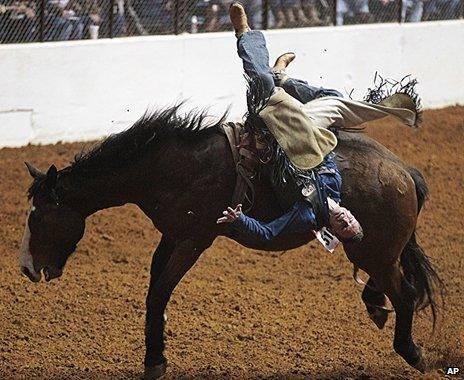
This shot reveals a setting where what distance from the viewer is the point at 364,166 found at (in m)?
6.20

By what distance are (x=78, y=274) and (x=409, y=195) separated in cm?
327

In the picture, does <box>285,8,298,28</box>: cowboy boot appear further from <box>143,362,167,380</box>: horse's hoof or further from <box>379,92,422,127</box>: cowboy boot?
<box>143,362,167,380</box>: horse's hoof

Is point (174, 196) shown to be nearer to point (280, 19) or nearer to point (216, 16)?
point (216, 16)

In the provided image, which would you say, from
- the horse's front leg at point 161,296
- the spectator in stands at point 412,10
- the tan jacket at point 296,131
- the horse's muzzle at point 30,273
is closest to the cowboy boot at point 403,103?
the tan jacket at point 296,131

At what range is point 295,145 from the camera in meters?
5.89

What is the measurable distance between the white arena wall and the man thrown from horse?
431 cm

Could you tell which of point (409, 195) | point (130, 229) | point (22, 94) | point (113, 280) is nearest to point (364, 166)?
point (409, 195)

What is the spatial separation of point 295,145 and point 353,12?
26.8 feet

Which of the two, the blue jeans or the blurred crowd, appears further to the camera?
the blurred crowd

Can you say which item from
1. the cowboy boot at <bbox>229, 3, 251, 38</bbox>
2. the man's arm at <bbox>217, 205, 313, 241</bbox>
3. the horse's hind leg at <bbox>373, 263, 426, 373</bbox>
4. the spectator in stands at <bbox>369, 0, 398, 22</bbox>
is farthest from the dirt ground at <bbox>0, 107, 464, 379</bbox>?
the spectator in stands at <bbox>369, 0, 398, 22</bbox>

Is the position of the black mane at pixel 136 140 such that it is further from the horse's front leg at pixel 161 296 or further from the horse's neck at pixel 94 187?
the horse's front leg at pixel 161 296

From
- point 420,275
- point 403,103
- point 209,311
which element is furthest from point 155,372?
point 403,103

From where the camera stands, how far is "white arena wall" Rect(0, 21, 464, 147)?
1061cm

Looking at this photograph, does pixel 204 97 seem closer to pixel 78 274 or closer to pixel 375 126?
pixel 375 126
